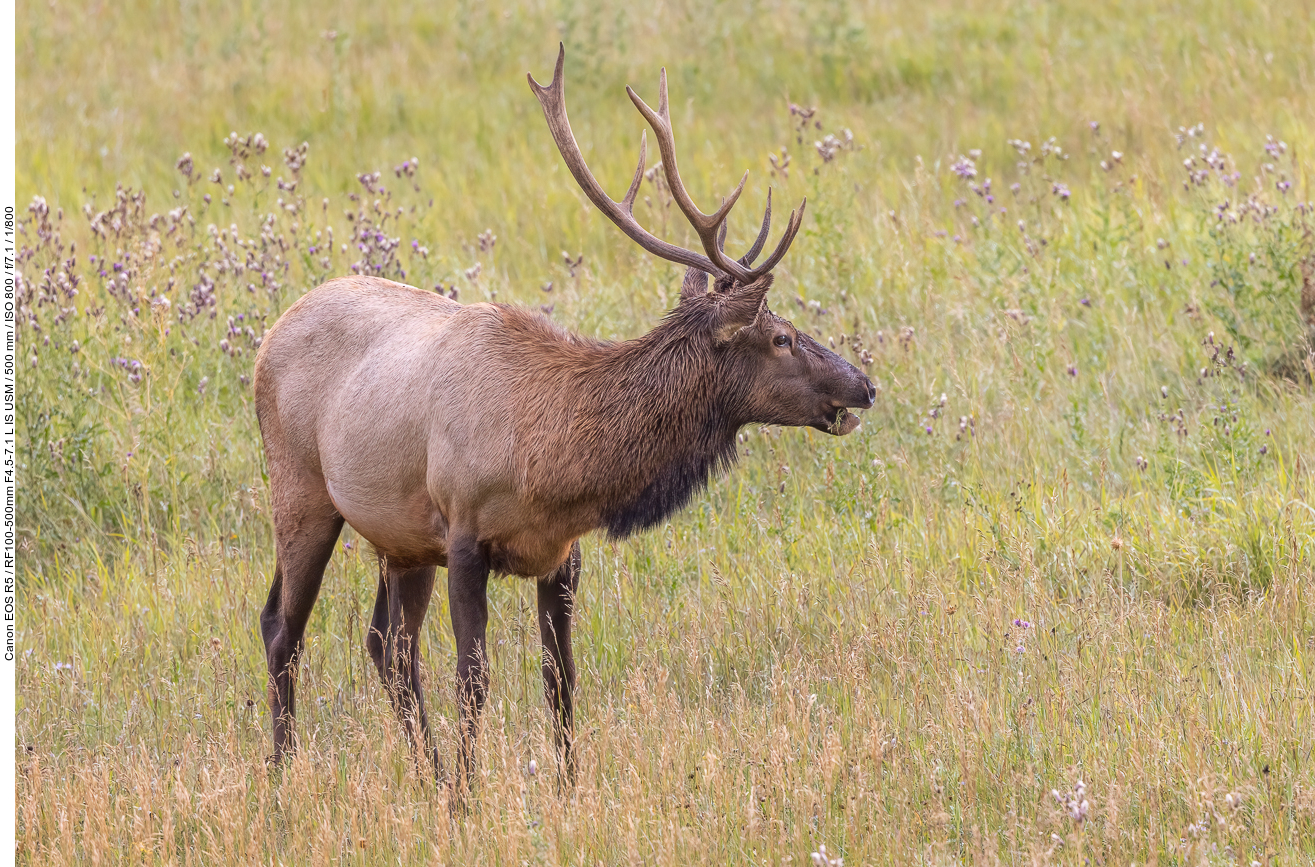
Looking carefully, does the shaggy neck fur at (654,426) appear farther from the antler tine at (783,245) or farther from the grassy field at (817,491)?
the grassy field at (817,491)

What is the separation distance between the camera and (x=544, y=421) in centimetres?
484

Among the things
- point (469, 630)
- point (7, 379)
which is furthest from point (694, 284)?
point (7, 379)

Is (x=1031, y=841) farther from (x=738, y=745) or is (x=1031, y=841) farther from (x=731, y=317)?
(x=731, y=317)

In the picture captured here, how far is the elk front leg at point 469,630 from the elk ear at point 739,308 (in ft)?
3.70

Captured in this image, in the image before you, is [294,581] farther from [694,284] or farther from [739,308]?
[739,308]

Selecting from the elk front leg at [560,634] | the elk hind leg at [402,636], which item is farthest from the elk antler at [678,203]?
the elk hind leg at [402,636]

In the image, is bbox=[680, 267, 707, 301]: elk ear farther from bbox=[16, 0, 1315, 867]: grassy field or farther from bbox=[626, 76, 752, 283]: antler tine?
bbox=[16, 0, 1315, 867]: grassy field

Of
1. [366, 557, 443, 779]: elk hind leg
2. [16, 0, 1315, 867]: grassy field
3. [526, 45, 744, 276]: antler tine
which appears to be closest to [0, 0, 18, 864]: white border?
[16, 0, 1315, 867]: grassy field

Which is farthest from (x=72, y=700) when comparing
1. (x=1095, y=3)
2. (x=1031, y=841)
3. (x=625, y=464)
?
(x=1095, y=3)

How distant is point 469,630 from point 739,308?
4.75 ft

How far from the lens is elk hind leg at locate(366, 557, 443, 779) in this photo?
5.14 metres

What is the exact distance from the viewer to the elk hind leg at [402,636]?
514cm

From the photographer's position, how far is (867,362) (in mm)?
7207

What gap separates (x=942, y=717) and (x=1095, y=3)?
33.2 feet
